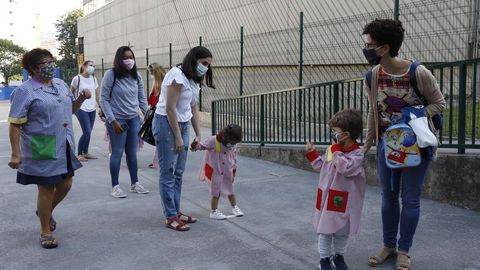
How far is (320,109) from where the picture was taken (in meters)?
7.41

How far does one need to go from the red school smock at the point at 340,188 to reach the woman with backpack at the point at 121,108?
302cm

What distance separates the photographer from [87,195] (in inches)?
240

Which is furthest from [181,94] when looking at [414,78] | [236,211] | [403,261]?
[403,261]

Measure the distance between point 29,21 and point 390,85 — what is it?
115 metres

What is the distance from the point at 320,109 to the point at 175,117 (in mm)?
3410

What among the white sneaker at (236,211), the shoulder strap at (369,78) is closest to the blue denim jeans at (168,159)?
the white sneaker at (236,211)

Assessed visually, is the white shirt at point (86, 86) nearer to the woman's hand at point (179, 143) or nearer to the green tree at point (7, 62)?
the woman's hand at point (179, 143)

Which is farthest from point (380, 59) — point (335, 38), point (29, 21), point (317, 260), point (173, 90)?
point (29, 21)

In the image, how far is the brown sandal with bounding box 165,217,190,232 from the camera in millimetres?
4612

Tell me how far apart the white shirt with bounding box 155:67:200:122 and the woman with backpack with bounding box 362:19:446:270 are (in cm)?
167

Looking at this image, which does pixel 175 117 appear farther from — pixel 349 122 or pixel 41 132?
pixel 349 122

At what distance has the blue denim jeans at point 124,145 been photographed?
588 centimetres

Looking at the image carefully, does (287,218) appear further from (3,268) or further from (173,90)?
(3,268)

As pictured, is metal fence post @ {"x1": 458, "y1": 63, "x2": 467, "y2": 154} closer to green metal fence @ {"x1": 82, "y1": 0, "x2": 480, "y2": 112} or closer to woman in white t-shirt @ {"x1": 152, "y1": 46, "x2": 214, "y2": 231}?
green metal fence @ {"x1": 82, "y1": 0, "x2": 480, "y2": 112}
